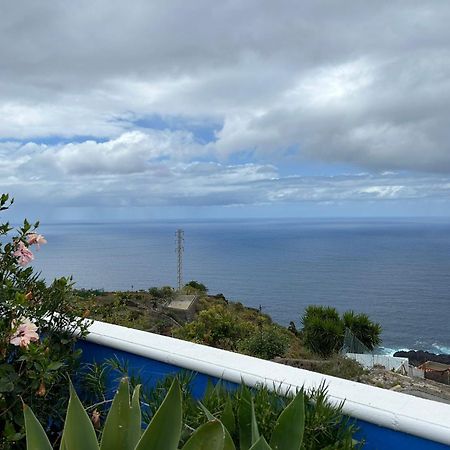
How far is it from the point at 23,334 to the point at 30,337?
0.03 metres

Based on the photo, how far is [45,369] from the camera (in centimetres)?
197

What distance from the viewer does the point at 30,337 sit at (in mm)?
2020

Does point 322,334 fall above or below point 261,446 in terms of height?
below

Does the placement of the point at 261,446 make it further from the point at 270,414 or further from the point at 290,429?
the point at 270,414

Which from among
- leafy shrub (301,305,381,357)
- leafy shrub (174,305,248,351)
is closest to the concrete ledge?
leafy shrub (174,305,248,351)

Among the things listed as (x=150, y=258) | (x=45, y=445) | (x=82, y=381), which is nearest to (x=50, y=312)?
(x=82, y=381)

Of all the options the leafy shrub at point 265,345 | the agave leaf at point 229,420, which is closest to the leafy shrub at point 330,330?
the leafy shrub at point 265,345

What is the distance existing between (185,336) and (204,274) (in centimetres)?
8671

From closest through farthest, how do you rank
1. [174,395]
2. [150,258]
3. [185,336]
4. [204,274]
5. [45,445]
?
[174,395] < [45,445] < [185,336] < [204,274] < [150,258]

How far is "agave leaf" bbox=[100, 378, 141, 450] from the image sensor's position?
4.38 feet

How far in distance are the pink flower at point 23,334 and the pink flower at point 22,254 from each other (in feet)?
1.41

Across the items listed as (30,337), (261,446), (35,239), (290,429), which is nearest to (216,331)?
(35,239)

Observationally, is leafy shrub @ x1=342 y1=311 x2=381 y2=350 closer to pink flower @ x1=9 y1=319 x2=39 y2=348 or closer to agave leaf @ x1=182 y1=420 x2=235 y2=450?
pink flower @ x1=9 y1=319 x2=39 y2=348

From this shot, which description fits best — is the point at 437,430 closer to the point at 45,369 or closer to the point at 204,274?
the point at 45,369
